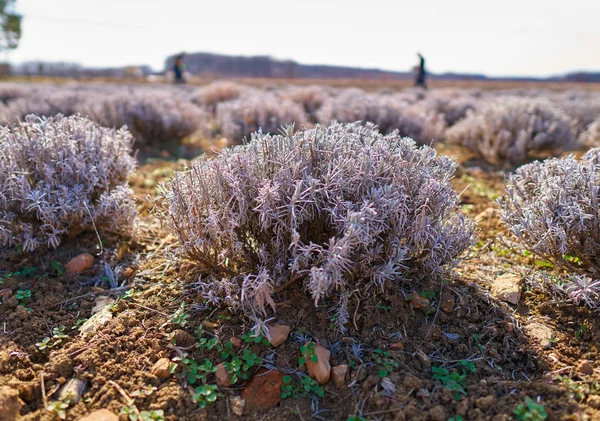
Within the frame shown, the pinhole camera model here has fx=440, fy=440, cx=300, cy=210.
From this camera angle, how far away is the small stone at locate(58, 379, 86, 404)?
6.16ft

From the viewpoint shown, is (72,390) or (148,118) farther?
(148,118)

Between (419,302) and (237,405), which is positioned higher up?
(419,302)

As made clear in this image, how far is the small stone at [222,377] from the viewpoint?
194 cm

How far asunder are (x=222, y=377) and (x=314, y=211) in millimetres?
898

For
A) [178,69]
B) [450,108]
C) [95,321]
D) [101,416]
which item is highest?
[178,69]

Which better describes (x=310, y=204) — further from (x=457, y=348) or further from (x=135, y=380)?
(x=135, y=380)

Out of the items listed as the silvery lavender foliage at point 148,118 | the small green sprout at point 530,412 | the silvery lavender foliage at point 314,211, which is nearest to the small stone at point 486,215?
the silvery lavender foliage at point 314,211

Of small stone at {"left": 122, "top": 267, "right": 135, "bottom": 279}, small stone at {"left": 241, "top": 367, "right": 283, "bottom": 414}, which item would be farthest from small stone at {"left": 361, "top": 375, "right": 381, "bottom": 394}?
small stone at {"left": 122, "top": 267, "right": 135, "bottom": 279}

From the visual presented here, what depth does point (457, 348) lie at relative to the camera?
6.89 feet

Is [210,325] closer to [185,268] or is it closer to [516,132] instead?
[185,268]

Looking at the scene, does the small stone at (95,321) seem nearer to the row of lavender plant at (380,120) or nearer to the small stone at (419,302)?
the small stone at (419,302)

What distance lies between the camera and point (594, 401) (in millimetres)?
1788

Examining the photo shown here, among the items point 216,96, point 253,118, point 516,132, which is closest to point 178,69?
point 216,96

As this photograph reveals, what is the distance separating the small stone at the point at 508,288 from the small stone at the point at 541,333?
20 centimetres
